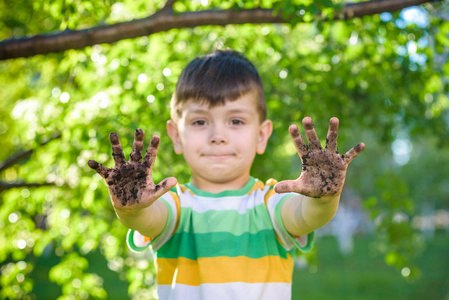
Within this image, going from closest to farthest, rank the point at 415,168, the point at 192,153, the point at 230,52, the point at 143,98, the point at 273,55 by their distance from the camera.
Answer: the point at 192,153 → the point at 230,52 → the point at 143,98 → the point at 273,55 → the point at 415,168

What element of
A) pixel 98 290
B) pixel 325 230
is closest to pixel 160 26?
pixel 98 290

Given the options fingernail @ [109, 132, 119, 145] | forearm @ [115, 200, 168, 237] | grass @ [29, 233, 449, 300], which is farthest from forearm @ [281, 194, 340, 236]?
grass @ [29, 233, 449, 300]

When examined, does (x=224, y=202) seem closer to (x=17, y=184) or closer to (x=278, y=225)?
(x=278, y=225)

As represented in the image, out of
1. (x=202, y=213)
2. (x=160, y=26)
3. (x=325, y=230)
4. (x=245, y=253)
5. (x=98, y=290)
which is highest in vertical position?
(x=160, y=26)

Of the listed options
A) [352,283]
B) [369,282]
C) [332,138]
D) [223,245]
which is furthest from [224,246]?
[369,282]

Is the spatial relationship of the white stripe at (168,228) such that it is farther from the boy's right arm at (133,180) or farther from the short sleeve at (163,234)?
the boy's right arm at (133,180)

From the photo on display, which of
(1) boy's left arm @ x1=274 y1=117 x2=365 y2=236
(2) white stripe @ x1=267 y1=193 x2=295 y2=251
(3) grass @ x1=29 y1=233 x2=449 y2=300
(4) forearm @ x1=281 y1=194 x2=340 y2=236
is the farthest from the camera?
(3) grass @ x1=29 y1=233 x2=449 y2=300

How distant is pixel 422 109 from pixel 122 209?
11.4 ft

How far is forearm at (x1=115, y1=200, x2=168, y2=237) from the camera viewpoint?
1.72 meters

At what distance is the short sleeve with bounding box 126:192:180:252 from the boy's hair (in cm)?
45

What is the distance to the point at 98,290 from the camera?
13.7 ft

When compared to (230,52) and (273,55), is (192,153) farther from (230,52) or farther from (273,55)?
(273,55)

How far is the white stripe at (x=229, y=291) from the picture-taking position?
1.87 m

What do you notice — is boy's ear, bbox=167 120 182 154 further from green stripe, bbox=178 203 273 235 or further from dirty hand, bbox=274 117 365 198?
dirty hand, bbox=274 117 365 198
